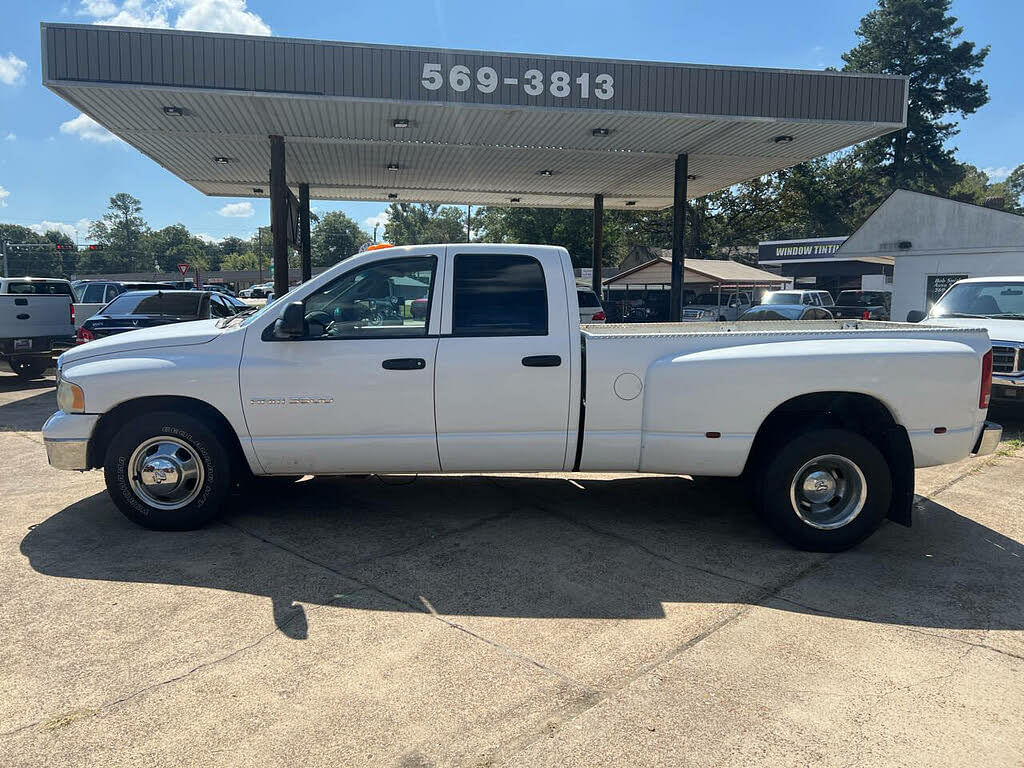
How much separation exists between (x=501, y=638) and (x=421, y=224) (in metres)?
89.1

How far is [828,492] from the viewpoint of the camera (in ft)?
15.7

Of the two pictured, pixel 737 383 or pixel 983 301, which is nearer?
pixel 737 383

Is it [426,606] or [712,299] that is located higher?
[712,299]

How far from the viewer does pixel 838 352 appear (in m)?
4.59

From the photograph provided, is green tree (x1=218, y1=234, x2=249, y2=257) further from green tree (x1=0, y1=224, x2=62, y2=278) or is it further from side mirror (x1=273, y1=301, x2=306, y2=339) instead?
side mirror (x1=273, y1=301, x2=306, y2=339)

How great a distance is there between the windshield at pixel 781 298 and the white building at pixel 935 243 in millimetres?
2690

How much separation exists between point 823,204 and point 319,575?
202 ft

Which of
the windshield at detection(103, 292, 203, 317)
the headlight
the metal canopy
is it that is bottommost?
the headlight

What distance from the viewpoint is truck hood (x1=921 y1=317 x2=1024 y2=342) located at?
8398 mm

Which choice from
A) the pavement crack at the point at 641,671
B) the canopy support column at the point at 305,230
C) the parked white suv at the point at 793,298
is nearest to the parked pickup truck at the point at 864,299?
the parked white suv at the point at 793,298

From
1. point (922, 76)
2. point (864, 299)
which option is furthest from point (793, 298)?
point (922, 76)

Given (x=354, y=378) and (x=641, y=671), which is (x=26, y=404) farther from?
(x=641, y=671)

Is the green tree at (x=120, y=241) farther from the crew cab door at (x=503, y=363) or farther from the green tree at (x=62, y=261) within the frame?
the crew cab door at (x=503, y=363)

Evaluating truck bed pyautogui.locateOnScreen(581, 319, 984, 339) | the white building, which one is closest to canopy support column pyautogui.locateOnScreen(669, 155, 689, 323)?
the white building
